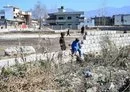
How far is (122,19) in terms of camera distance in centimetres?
12569

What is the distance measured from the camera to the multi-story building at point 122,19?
405 feet

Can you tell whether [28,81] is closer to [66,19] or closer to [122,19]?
[66,19]

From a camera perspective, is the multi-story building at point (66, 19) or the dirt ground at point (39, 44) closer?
the dirt ground at point (39, 44)

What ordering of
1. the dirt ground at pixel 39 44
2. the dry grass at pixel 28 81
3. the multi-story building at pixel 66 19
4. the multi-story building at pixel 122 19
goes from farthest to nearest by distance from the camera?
the multi-story building at pixel 122 19 < the multi-story building at pixel 66 19 < the dirt ground at pixel 39 44 < the dry grass at pixel 28 81

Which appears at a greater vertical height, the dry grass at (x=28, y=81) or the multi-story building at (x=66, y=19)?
the dry grass at (x=28, y=81)

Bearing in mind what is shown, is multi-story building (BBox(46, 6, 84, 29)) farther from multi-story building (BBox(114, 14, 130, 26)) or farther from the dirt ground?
the dirt ground

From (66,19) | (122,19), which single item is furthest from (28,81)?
(122,19)

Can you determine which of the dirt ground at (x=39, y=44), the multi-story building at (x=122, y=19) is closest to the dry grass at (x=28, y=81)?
the dirt ground at (x=39, y=44)

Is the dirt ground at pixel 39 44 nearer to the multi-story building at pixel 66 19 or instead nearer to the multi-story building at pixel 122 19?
the multi-story building at pixel 66 19

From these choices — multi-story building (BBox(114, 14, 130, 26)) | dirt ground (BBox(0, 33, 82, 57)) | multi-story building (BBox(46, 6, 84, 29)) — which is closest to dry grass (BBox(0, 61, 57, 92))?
dirt ground (BBox(0, 33, 82, 57))

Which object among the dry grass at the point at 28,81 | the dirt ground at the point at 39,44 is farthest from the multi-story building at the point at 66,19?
the dry grass at the point at 28,81

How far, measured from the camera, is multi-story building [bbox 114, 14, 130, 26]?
124 metres

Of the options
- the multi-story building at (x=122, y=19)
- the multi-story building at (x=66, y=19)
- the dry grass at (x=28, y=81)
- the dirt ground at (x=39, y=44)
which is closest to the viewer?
the dry grass at (x=28, y=81)

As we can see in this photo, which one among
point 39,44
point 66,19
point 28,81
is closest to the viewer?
point 28,81
